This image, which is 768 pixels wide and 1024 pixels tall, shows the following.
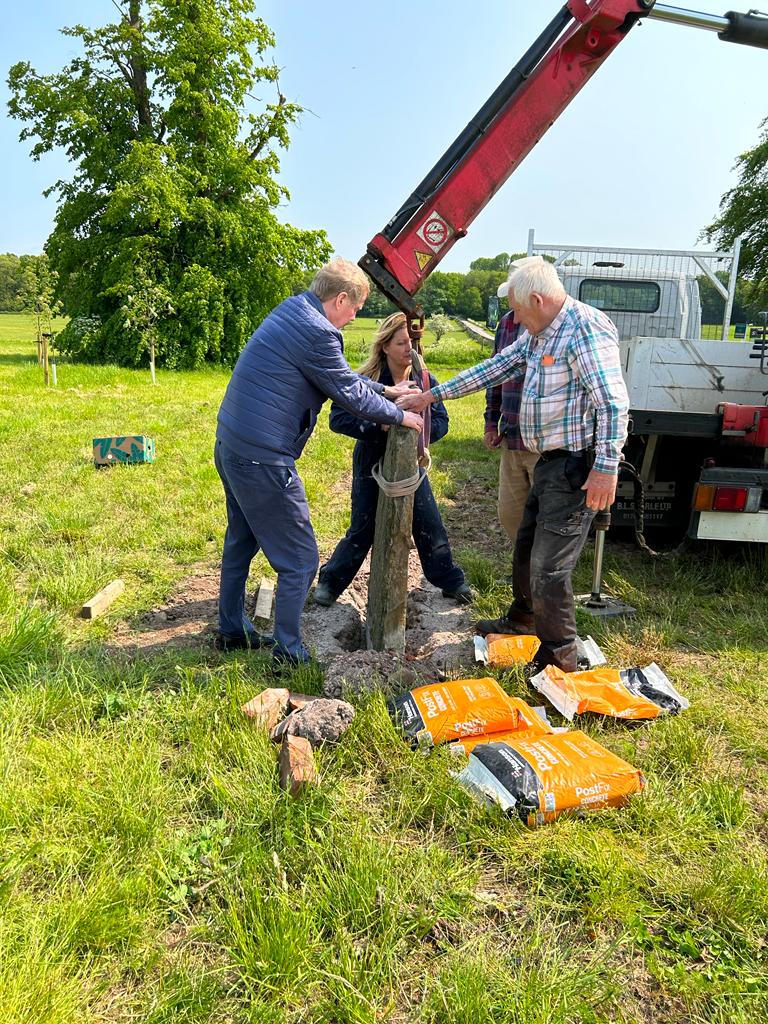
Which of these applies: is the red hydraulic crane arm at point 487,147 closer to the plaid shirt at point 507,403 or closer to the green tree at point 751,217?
the plaid shirt at point 507,403

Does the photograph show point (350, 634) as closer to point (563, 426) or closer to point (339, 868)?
point (563, 426)

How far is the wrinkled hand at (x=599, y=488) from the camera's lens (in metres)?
3.12

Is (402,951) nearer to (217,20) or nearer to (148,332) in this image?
(148,332)

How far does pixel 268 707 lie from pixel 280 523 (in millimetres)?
924

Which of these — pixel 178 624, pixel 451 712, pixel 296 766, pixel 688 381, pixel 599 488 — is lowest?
pixel 178 624

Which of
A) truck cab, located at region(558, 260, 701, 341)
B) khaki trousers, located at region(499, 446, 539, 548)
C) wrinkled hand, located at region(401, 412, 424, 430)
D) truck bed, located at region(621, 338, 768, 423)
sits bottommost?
khaki trousers, located at region(499, 446, 539, 548)

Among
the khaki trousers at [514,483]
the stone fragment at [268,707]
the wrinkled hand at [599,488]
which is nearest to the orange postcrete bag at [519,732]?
the stone fragment at [268,707]

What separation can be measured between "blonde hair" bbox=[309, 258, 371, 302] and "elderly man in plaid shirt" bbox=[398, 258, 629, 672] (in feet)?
2.37

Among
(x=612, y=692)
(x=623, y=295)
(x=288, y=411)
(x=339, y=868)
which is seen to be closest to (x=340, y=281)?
(x=288, y=411)

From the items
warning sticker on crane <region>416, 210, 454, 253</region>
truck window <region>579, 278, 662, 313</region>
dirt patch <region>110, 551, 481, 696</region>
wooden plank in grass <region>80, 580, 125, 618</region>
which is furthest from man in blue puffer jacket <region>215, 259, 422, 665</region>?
truck window <region>579, 278, 662, 313</region>

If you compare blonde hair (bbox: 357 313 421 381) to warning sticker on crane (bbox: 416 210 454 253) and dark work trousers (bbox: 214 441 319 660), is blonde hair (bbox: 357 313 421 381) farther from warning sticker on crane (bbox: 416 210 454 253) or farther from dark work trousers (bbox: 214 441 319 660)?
dark work trousers (bbox: 214 441 319 660)

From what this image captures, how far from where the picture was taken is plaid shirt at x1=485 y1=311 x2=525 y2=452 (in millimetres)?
4188

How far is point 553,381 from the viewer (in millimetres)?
3227

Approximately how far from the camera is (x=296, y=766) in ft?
8.45
